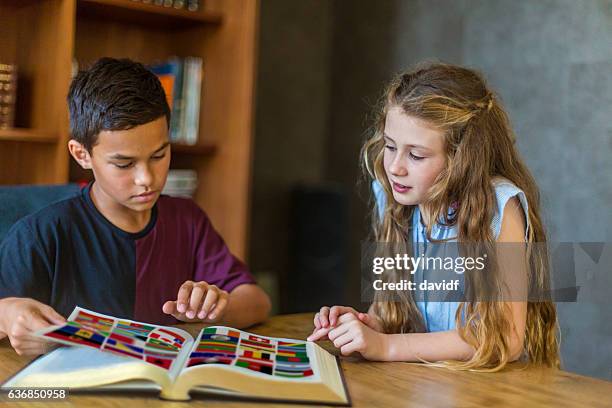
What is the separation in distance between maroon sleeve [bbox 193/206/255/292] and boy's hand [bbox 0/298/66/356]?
526 mm

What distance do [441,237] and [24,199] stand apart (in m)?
0.90

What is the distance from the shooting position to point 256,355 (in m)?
1.10

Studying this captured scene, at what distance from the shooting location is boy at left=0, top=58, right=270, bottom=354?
146cm

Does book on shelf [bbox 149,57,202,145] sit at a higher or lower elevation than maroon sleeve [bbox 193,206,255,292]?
higher

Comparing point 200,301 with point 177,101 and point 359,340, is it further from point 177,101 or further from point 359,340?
point 177,101

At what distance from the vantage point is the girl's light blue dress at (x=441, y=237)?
4.28ft

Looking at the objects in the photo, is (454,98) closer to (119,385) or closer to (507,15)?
(119,385)

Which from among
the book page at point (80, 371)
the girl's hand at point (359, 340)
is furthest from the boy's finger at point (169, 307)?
the girl's hand at point (359, 340)

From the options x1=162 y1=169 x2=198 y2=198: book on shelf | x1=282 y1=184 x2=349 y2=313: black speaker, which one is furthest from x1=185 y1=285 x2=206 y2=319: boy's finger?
x1=282 y1=184 x2=349 y2=313: black speaker

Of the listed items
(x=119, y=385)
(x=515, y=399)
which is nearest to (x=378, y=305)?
(x=515, y=399)

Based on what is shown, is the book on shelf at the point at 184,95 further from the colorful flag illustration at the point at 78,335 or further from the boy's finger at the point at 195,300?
the colorful flag illustration at the point at 78,335

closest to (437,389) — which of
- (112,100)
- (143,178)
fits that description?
(143,178)

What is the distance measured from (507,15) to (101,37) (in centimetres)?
153

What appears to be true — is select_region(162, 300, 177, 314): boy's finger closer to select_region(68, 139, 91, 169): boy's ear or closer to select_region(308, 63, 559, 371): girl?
select_region(308, 63, 559, 371): girl
